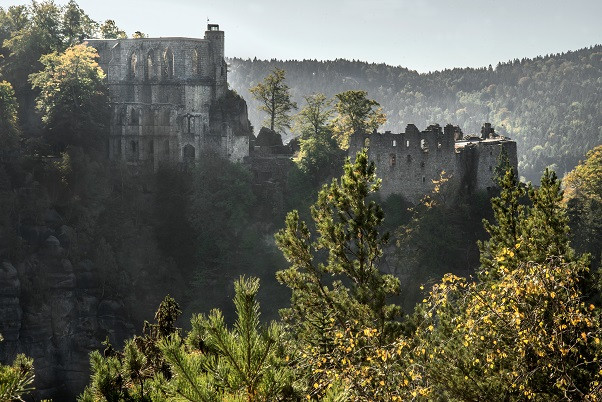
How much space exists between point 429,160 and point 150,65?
2222 centimetres

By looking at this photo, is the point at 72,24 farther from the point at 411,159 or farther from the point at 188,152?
the point at 411,159

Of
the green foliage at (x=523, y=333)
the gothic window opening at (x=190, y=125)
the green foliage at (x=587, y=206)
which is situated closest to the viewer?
the green foliage at (x=523, y=333)

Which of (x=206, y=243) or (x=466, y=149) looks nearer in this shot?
(x=466, y=149)

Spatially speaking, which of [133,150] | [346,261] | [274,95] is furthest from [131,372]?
[274,95]

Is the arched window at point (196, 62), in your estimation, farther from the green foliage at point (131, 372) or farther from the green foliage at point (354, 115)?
the green foliage at point (131, 372)

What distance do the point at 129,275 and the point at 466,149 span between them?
22.3 m

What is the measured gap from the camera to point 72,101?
53.0m

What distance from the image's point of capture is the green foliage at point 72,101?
171ft

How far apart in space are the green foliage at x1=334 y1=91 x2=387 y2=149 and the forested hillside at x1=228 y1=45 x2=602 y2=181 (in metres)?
93.1

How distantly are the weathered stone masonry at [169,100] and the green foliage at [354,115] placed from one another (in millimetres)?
6524

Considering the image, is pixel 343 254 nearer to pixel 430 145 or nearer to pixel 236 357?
pixel 236 357

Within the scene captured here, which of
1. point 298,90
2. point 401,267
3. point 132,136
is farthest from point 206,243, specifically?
point 298,90

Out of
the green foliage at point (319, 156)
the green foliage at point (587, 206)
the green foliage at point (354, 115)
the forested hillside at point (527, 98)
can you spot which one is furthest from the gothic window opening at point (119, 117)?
the forested hillside at point (527, 98)

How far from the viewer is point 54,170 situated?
4978 cm
